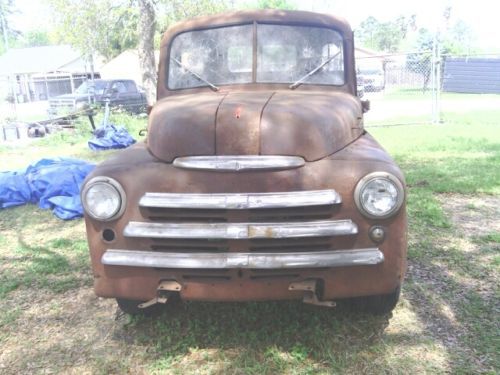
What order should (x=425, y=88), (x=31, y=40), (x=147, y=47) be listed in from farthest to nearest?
(x=31, y=40) → (x=425, y=88) → (x=147, y=47)

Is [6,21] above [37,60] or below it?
above

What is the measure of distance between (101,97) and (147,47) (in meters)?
3.16

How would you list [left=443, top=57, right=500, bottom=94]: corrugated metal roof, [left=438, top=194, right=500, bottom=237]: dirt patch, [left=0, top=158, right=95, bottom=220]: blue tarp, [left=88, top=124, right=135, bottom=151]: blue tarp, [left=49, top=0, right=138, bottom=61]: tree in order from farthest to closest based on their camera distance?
[left=443, top=57, right=500, bottom=94]: corrugated metal roof < [left=49, top=0, right=138, bottom=61]: tree < [left=88, top=124, right=135, bottom=151]: blue tarp < [left=0, top=158, right=95, bottom=220]: blue tarp < [left=438, top=194, right=500, bottom=237]: dirt patch

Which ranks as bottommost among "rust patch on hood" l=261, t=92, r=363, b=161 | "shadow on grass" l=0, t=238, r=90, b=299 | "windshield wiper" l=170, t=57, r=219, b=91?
"shadow on grass" l=0, t=238, r=90, b=299

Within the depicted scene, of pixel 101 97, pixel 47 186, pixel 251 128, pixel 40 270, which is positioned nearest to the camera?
pixel 251 128

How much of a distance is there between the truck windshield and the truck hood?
25.8 inches

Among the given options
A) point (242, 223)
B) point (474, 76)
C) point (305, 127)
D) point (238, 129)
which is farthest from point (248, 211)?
point (474, 76)

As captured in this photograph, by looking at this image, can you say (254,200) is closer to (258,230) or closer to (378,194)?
(258,230)

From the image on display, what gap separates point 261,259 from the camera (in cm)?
263

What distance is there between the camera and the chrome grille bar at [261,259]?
2.62 meters

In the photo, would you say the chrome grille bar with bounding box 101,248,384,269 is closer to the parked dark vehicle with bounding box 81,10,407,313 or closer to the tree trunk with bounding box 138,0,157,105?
the parked dark vehicle with bounding box 81,10,407,313

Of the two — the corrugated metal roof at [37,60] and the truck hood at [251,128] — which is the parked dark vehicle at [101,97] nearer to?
the truck hood at [251,128]

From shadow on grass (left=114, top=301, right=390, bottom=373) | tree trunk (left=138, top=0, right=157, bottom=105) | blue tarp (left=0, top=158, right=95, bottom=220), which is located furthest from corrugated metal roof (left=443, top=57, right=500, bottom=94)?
shadow on grass (left=114, top=301, right=390, bottom=373)

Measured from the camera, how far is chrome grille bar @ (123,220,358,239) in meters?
2.59
